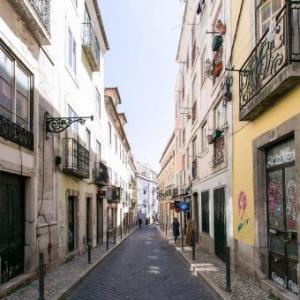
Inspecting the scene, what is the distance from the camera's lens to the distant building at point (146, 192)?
3733 inches

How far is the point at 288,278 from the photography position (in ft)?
27.9

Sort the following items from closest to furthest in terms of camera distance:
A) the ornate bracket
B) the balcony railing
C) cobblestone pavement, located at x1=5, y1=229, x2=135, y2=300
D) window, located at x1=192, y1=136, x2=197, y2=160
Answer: cobblestone pavement, located at x1=5, y1=229, x2=135, y2=300
the ornate bracket
the balcony railing
window, located at x1=192, y1=136, x2=197, y2=160

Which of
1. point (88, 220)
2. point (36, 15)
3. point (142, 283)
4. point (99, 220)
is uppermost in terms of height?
point (36, 15)

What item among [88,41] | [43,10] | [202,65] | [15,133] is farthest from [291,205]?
[88,41]

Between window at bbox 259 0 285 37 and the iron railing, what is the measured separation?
4707 mm

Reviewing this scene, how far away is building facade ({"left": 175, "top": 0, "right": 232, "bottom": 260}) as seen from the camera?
45.1ft

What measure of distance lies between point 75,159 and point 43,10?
17.4ft

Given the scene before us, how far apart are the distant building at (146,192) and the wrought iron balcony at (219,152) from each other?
76142 mm

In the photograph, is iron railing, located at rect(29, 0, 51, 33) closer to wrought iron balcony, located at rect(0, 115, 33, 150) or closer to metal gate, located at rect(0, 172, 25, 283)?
wrought iron balcony, located at rect(0, 115, 33, 150)

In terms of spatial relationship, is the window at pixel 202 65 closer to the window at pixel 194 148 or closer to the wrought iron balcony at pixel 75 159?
the window at pixel 194 148

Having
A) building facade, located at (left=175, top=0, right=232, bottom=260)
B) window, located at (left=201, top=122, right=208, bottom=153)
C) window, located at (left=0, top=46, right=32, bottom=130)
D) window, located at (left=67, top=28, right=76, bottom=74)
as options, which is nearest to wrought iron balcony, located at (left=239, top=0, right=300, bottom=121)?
building facade, located at (left=175, top=0, right=232, bottom=260)

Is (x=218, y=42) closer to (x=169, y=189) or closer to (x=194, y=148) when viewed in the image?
(x=194, y=148)

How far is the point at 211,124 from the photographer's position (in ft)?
56.2

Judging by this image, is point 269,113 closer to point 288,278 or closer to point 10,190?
point 288,278
